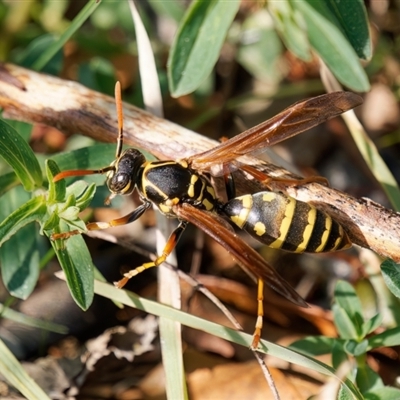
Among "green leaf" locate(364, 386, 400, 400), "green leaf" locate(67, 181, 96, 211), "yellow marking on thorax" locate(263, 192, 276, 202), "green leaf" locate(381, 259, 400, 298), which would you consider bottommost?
"green leaf" locate(364, 386, 400, 400)

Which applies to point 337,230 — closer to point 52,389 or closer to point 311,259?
point 311,259

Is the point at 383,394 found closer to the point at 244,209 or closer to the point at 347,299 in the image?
the point at 347,299

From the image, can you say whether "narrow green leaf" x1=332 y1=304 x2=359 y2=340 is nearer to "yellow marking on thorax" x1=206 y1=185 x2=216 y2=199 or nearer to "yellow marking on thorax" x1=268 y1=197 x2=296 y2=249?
"yellow marking on thorax" x1=268 y1=197 x2=296 y2=249

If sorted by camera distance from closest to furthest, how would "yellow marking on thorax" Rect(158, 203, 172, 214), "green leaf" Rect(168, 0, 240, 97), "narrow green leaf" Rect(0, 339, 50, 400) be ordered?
1. "narrow green leaf" Rect(0, 339, 50, 400)
2. "yellow marking on thorax" Rect(158, 203, 172, 214)
3. "green leaf" Rect(168, 0, 240, 97)

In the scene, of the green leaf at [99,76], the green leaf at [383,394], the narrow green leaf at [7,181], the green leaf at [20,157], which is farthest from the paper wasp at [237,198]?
the green leaf at [99,76]

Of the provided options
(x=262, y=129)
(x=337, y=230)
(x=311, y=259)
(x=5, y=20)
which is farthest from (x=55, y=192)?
(x=5, y=20)

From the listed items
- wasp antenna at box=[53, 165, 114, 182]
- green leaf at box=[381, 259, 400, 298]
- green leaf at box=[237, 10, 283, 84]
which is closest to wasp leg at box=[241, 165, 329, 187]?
green leaf at box=[381, 259, 400, 298]

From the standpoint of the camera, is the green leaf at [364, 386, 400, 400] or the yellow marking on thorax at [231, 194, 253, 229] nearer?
the green leaf at [364, 386, 400, 400]
